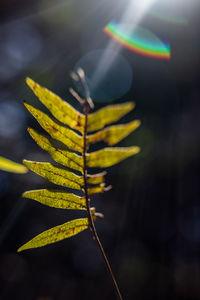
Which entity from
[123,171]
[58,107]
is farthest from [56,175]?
[123,171]

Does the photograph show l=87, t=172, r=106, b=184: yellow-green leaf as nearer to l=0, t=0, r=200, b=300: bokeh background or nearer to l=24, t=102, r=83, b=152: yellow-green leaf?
l=24, t=102, r=83, b=152: yellow-green leaf

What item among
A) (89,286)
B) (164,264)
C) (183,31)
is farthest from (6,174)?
(183,31)

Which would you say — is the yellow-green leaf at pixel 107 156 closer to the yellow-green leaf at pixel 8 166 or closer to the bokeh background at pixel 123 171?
the yellow-green leaf at pixel 8 166

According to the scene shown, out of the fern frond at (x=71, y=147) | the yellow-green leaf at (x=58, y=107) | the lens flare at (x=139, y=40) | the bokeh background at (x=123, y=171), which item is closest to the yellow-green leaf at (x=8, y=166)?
the fern frond at (x=71, y=147)

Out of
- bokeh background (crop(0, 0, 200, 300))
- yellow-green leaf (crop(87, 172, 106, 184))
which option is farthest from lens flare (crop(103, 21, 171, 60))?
yellow-green leaf (crop(87, 172, 106, 184))

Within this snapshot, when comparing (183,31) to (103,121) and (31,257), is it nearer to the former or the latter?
(31,257)

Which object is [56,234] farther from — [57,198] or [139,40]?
[139,40]

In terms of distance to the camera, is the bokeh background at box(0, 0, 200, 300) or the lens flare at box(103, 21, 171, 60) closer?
the bokeh background at box(0, 0, 200, 300)
